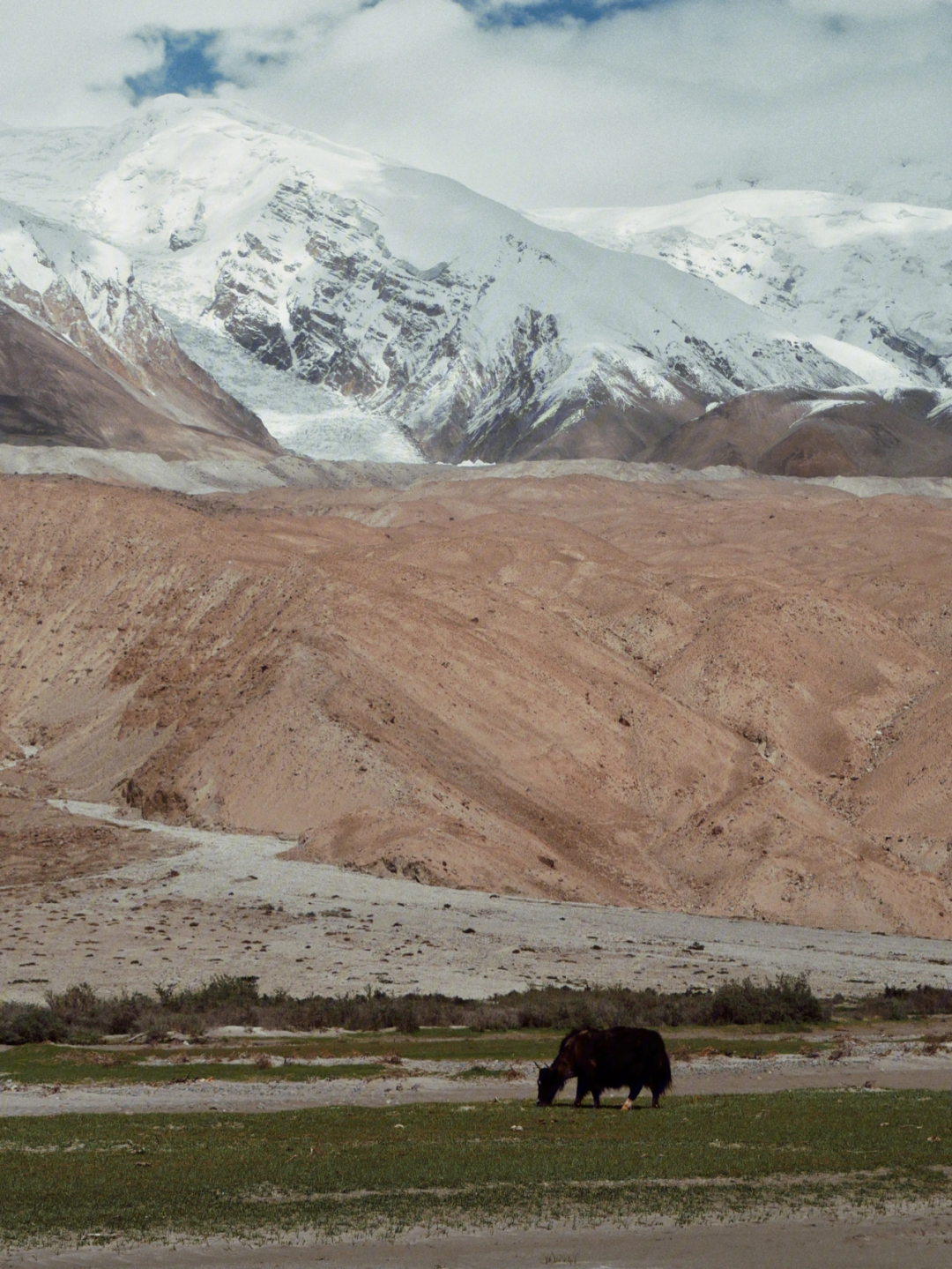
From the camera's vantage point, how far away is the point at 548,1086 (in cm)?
1877


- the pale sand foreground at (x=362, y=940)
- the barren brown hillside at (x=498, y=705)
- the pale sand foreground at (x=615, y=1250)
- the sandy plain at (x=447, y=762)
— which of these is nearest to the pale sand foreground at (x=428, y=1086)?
the pale sand foreground at (x=615, y=1250)

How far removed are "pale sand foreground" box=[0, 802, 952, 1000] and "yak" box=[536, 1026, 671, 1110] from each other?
12.5 meters

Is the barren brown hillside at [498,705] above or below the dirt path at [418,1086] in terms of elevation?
above

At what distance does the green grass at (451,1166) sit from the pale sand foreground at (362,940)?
1320 cm

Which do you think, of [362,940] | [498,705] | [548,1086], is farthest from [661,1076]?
[498,705]

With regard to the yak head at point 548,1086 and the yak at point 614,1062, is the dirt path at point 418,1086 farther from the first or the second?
the yak head at point 548,1086

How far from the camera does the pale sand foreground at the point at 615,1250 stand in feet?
39.3

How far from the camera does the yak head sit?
1873 cm

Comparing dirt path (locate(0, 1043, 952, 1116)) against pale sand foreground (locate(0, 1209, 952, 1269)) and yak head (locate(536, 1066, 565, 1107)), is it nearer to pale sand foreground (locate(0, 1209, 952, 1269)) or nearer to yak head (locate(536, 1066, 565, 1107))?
yak head (locate(536, 1066, 565, 1107))

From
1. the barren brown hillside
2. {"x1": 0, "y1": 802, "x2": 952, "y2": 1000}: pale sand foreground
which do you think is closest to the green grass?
{"x1": 0, "y1": 802, "x2": 952, "y2": 1000}: pale sand foreground

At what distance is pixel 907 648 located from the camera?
63719 millimetres

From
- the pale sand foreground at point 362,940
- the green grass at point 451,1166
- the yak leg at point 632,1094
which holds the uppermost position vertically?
the green grass at point 451,1166

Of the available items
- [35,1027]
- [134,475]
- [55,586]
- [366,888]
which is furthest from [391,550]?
→ [134,475]

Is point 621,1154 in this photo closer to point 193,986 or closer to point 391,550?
point 193,986
